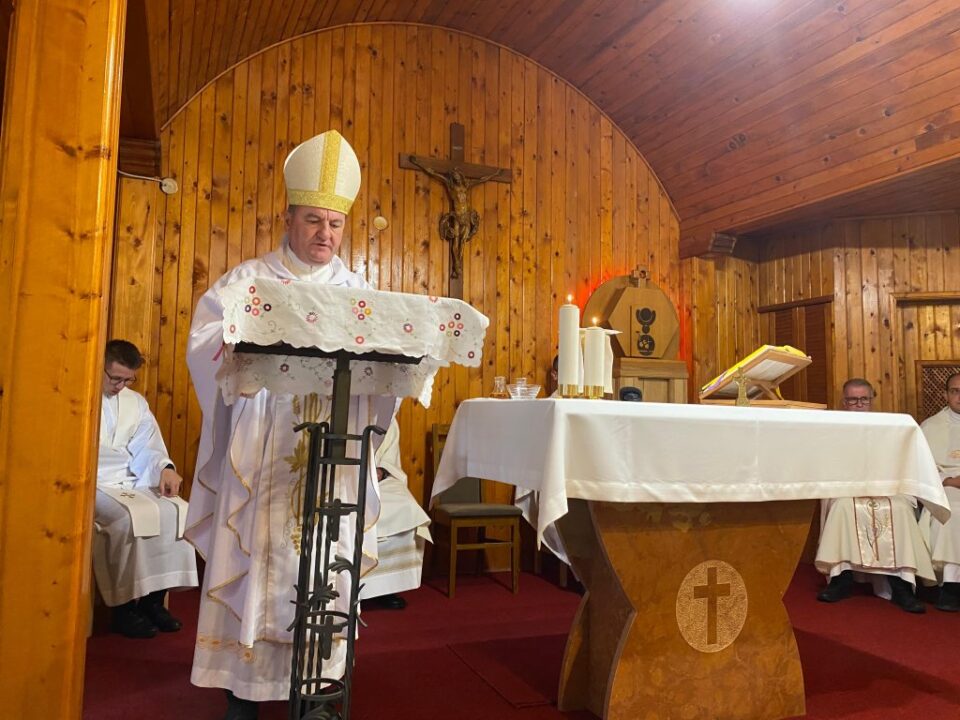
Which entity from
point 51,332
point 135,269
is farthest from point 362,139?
point 51,332

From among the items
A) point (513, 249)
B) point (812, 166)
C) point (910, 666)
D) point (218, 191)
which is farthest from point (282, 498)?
point (812, 166)

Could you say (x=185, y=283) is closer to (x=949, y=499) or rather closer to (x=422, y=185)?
(x=422, y=185)

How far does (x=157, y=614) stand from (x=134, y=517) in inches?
19.2

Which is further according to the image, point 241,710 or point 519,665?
point 519,665

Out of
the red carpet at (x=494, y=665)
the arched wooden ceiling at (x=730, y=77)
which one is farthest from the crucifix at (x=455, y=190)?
the red carpet at (x=494, y=665)

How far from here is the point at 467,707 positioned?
2572 mm

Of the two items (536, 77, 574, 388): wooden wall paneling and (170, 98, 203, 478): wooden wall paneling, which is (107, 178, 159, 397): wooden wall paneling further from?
(536, 77, 574, 388): wooden wall paneling

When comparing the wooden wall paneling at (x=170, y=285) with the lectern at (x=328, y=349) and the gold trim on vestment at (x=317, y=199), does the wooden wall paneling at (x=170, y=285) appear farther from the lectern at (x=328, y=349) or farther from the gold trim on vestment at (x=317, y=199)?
the lectern at (x=328, y=349)

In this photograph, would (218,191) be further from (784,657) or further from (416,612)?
(784,657)

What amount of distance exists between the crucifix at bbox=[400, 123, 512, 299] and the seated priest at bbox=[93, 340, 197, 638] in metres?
2.18

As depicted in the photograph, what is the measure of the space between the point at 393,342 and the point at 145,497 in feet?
7.32

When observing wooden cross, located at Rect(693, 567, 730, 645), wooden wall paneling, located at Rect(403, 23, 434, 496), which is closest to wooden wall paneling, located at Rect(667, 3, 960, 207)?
wooden wall paneling, located at Rect(403, 23, 434, 496)

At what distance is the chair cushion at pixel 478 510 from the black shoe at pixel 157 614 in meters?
1.52

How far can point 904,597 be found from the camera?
13.5ft
